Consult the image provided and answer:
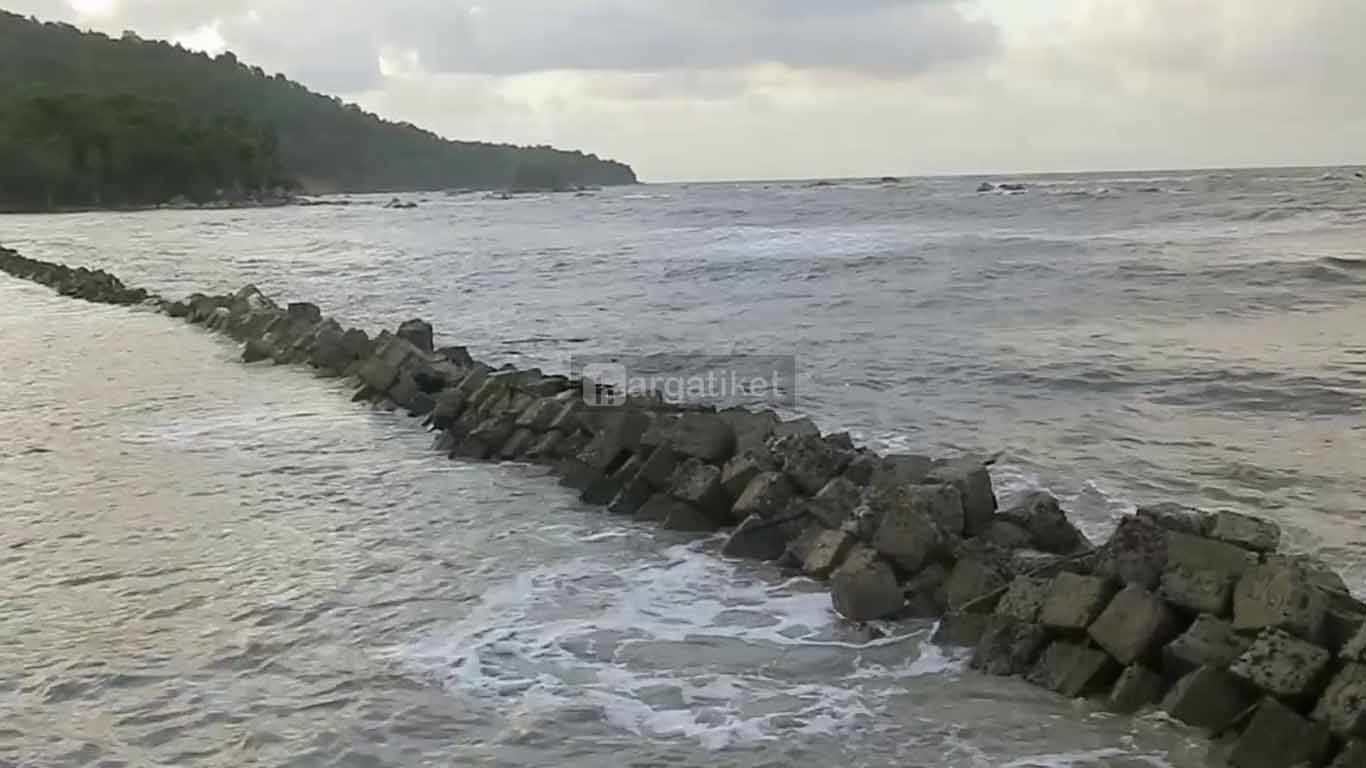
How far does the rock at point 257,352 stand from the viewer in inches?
785

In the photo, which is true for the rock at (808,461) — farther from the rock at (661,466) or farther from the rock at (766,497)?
the rock at (661,466)

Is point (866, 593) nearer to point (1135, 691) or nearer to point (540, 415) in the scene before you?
point (1135, 691)

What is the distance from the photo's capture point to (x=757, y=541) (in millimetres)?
9531

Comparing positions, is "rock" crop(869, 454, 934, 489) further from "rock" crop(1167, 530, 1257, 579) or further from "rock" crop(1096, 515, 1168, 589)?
"rock" crop(1167, 530, 1257, 579)

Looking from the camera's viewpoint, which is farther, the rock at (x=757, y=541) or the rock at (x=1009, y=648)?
the rock at (x=757, y=541)

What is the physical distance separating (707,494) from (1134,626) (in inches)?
164

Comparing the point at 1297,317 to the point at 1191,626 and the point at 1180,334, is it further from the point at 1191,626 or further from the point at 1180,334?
the point at 1191,626

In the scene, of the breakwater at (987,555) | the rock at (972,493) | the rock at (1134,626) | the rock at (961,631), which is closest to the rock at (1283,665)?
the breakwater at (987,555)

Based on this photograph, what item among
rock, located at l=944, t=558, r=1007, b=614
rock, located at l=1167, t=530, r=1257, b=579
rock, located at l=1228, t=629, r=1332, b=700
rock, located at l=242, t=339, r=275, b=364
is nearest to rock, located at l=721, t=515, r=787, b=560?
A: rock, located at l=944, t=558, r=1007, b=614

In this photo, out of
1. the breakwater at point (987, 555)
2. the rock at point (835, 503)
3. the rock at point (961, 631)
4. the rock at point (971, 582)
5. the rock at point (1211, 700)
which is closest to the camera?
the rock at point (1211, 700)

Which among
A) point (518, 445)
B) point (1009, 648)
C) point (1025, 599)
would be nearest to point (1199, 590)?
point (1025, 599)

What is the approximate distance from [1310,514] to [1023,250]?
33.1 m

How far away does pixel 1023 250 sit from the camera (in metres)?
42.2

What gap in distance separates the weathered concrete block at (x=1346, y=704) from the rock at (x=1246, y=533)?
3.98ft
